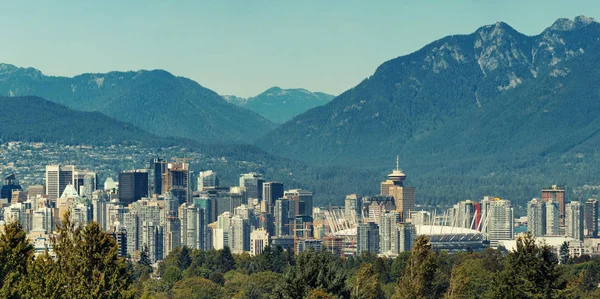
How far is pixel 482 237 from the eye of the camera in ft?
624

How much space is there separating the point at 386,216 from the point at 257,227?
23542 mm

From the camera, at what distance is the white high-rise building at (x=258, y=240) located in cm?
17840

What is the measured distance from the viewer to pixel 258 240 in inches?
7141

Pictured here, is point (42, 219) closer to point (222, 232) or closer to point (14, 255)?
point (222, 232)

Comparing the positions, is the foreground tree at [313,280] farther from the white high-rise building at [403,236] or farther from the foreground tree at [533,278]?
the white high-rise building at [403,236]

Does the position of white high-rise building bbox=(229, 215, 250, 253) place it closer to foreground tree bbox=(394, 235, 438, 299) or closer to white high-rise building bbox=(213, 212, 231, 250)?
white high-rise building bbox=(213, 212, 231, 250)

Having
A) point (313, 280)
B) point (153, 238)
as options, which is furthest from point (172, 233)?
point (313, 280)

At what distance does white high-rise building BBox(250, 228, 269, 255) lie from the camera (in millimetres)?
178400

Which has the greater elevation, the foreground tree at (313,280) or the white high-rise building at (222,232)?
the foreground tree at (313,280)

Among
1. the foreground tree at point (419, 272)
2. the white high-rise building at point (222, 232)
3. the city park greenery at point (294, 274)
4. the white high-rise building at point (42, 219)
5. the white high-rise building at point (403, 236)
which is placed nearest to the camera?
the city park greenery at point (294, 274)

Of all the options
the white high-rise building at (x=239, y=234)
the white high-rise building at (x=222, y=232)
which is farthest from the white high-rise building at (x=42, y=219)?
the white high-rise building at (x=239, y=234)

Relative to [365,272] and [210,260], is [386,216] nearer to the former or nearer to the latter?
[210,260]

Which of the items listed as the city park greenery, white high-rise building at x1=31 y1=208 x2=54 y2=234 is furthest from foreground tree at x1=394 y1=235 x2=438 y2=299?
white high-rise building at x1=31 y1=208 x2=54 y2=234

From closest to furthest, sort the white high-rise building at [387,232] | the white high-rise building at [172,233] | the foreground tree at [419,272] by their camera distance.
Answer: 1. the foreground tree at [419,272]
2. the white high-rise building at [387,232]
3. the white high-rise building at [172,233]
